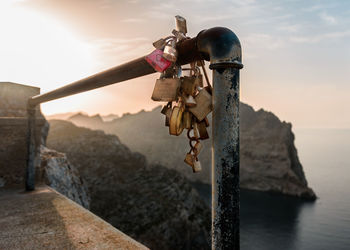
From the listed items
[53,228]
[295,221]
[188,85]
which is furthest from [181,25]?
→ [295,221]

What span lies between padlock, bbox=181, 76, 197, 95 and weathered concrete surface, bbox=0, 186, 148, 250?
5.09ft

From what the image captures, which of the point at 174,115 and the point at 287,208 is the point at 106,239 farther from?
the point at 287,208

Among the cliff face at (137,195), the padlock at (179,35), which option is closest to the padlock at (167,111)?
the padlock at (179,35)

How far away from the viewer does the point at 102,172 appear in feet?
309

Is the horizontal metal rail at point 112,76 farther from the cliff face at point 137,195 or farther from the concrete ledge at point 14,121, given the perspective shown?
the cliff face at point 137,195

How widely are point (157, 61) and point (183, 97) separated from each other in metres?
0.23

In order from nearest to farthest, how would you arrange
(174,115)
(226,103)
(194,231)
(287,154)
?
(226,103) < (174,115) < (194,231) < (287,154)

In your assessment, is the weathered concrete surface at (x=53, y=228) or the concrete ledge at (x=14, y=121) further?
the concrete ledge at (x=14, y=121)

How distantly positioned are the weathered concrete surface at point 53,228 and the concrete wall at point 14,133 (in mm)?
1147

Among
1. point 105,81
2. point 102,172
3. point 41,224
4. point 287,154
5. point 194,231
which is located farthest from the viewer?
point 287,154

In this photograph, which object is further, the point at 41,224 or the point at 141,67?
the point at 41,224

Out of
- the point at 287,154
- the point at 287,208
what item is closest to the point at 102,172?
the point at 287,208

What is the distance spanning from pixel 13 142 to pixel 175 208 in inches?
3102

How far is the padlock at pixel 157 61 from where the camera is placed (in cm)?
133
